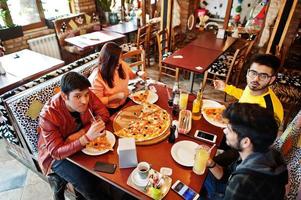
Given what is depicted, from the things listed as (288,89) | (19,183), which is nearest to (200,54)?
(288,89)

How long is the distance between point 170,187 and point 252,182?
47 centimetres

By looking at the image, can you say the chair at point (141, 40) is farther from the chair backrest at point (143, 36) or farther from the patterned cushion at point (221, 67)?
the patterned cushion at point (221, 67)

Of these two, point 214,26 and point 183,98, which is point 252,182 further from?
point 214,26

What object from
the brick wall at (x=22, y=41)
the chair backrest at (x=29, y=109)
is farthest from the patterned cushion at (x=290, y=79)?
the brick wall at (x=22, y=41)

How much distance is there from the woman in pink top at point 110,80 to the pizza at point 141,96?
116 millimetres

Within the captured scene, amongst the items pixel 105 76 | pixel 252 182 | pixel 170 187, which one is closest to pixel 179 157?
pixel 170 187

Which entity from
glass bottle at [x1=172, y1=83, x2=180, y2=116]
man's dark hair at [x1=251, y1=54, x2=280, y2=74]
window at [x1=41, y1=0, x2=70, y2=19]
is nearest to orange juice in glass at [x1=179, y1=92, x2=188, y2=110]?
glass bottle at [x1=172, y1=83, x2=180, y2=116]

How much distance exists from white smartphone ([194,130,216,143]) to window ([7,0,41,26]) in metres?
4.11

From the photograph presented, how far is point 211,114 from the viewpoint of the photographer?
1.91 meters

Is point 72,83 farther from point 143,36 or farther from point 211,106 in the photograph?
point 143,36

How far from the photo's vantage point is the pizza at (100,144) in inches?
62.4

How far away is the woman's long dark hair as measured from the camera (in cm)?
208

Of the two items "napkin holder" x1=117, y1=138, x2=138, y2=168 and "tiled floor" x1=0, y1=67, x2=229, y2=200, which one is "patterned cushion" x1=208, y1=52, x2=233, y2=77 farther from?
"tiled floor" x1=0, y1=67, x2=229, y2=200

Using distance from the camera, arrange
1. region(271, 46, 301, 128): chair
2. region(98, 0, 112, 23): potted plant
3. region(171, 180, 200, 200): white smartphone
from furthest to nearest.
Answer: region(98, 0, 112, 23): potted plant, region(271, 46, 301, 128): chair, region(171, 180, 200, 200): white smartphone
